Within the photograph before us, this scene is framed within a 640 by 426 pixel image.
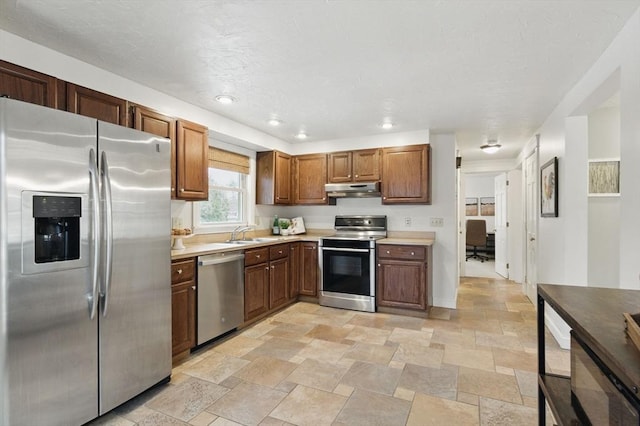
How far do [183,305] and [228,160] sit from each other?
211cm

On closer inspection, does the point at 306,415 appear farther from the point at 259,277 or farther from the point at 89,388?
the point at 259,277

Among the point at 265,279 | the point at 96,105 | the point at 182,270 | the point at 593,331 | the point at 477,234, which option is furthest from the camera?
the point at 477,234

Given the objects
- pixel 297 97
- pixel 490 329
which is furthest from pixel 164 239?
pixel 490 329

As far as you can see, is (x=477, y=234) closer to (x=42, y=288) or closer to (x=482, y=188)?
(x=482, y=188)

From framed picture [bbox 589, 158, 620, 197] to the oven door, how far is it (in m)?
2.35

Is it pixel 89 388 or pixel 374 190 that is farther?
pixel 374 190

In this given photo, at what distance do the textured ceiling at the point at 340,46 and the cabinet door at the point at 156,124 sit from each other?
0.79 feet

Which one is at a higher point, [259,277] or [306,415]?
[259,277]

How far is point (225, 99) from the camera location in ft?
10.3

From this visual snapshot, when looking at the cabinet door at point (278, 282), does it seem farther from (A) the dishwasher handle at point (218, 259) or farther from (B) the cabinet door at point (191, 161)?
(B) the cabinet door at point (191, 161)

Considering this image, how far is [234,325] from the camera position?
336 centimetres

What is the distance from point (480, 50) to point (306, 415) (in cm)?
264

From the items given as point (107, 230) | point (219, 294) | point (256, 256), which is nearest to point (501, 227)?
point (256, 256)

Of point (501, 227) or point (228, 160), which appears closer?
point (228, 160)
